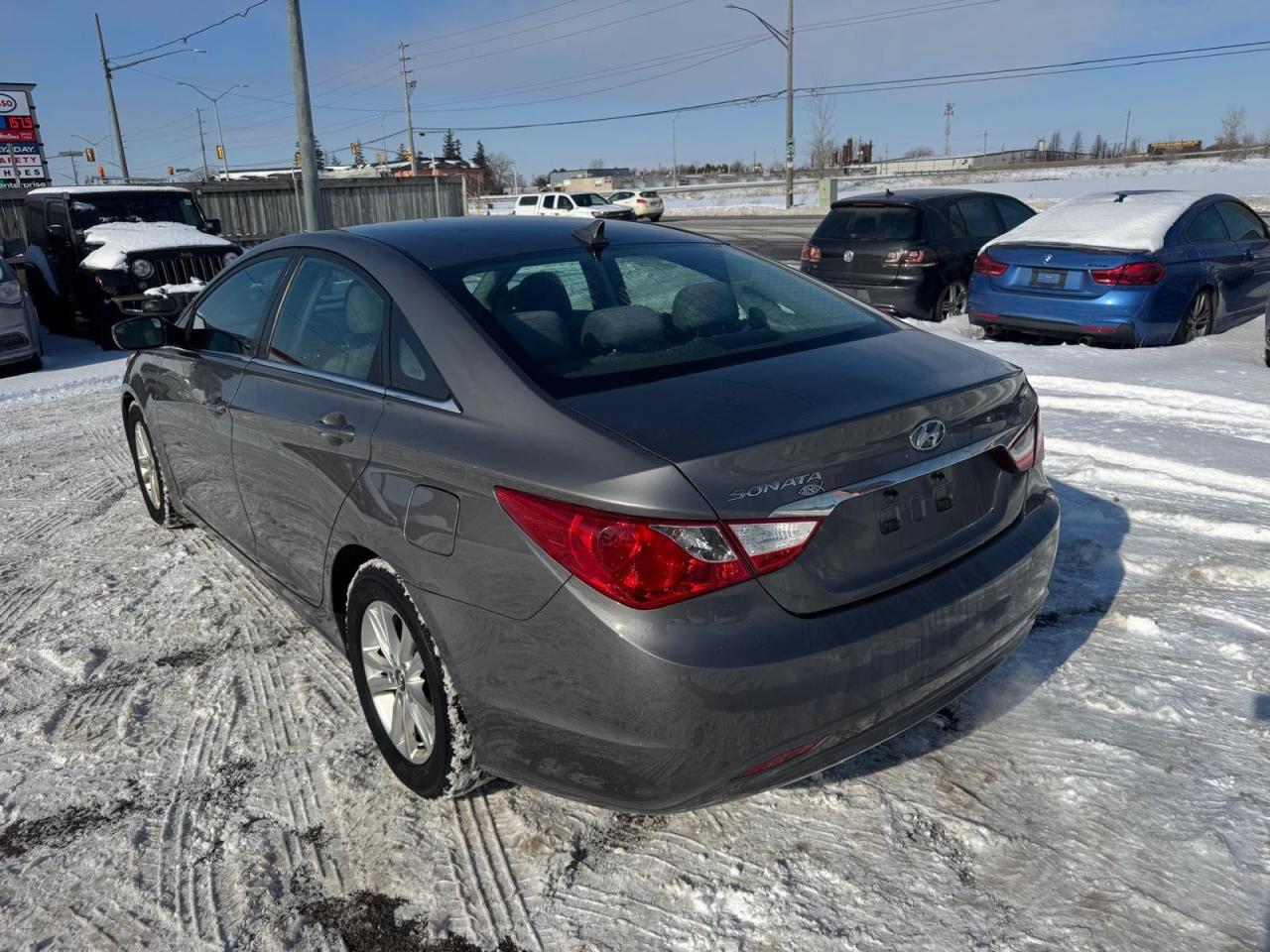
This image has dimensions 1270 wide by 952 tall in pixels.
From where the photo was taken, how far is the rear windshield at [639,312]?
105 inches

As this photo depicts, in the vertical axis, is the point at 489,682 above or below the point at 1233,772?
above

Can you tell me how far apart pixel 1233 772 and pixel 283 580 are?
3121 mm

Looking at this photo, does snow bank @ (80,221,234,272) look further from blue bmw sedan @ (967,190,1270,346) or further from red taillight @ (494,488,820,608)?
red taillight @ (494,488,820,608)

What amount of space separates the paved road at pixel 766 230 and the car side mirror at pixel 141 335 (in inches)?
502

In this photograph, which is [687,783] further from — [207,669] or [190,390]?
[190,390]

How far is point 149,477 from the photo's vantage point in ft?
17.8

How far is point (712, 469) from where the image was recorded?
7.12 ft

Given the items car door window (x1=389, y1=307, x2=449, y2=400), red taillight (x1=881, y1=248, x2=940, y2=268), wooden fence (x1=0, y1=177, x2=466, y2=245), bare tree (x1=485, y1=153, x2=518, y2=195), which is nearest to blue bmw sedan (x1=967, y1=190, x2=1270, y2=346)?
red taillight (x1=881, y1=248, x2=940, y2=268)

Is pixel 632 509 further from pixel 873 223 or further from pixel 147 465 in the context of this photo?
pixel 873 223

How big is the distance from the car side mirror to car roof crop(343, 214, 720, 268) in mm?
1480

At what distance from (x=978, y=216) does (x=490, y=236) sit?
8.92 metres

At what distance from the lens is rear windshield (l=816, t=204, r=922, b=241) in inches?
407

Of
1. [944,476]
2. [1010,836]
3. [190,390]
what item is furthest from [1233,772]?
[190,390]

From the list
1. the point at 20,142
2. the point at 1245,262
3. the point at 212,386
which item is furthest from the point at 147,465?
the point at 20,142
